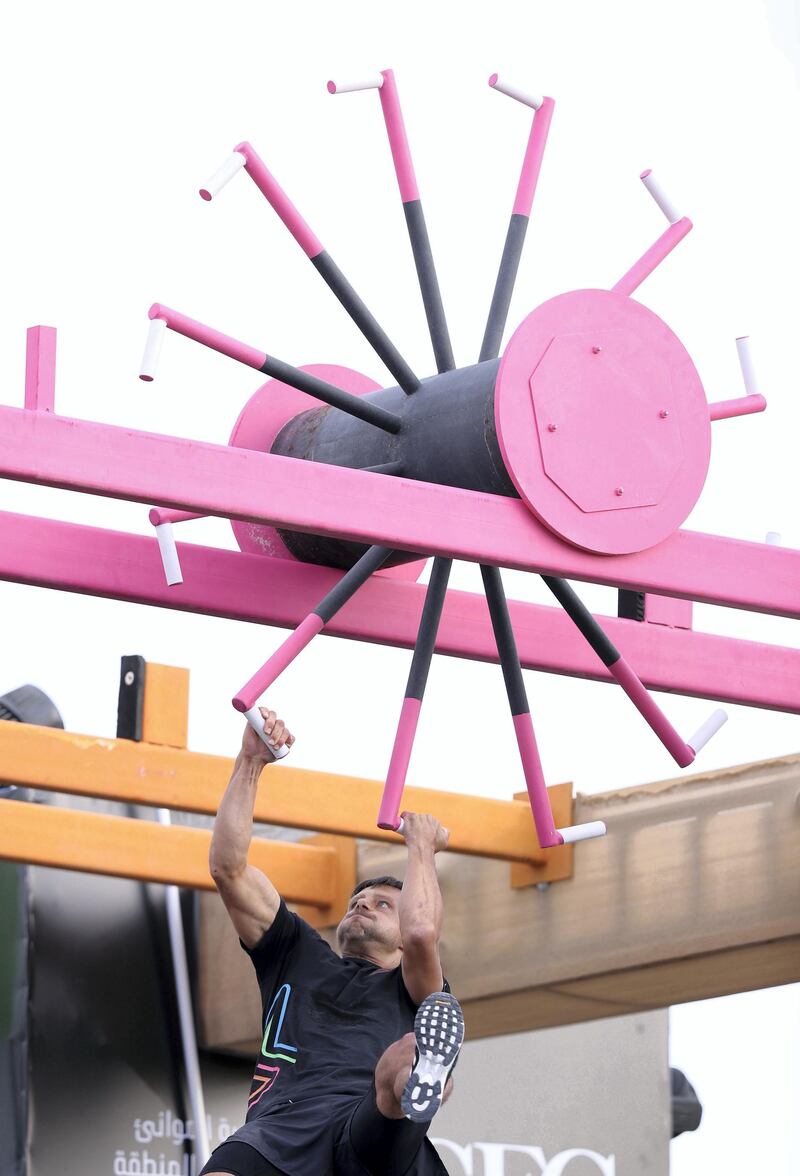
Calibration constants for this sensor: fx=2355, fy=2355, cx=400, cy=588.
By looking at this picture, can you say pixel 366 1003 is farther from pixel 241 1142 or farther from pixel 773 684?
pixel 773 684

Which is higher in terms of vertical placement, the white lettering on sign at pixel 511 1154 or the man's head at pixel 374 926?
the man's head at pixel 374 926

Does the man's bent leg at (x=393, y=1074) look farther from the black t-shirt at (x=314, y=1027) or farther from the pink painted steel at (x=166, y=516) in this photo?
the pink painted steel at (x=166, y=516)

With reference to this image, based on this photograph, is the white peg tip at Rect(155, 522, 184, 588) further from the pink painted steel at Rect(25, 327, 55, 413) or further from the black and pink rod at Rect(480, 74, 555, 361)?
the black and pink rod at Rect(480, 74, 555, 361)

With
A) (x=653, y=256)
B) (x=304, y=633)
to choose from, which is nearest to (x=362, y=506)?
(x=304, y=633)

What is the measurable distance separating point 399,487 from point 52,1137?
5746 mm

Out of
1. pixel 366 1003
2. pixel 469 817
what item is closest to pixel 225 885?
pixel 366 1003

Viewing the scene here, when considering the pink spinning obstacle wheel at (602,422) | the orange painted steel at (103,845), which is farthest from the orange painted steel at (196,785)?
the pink spinning obstacle wheel at (602,422)

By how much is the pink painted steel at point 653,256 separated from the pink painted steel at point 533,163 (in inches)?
11.6

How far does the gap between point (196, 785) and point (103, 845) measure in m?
0.69

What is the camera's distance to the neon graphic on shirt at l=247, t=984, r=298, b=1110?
19.4 feet

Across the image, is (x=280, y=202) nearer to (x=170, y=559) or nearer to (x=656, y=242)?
(x=170, y=559)

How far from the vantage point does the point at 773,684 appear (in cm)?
630

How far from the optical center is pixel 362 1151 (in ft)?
18.4

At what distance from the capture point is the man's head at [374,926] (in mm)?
6137
